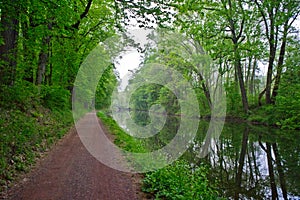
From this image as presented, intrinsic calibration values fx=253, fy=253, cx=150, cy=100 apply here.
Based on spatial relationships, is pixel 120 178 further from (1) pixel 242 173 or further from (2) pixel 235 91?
(2) pixel 235 91

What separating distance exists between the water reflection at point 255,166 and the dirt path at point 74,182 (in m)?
2.68

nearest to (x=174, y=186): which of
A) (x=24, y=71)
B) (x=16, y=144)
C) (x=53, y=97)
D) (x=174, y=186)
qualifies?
(x=174, y=186)

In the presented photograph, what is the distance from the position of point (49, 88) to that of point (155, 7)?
8.76m

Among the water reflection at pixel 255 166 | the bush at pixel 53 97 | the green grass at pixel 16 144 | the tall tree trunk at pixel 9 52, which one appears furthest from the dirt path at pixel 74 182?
the bush at pixel 53 97

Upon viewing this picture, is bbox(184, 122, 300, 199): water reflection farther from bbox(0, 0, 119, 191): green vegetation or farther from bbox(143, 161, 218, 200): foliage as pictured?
bbox(0, 0, 119, 191): green vegetation

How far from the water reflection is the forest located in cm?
10

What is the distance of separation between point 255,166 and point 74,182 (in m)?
6.27

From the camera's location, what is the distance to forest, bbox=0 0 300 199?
6547mm

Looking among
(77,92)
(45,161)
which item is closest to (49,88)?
(45,161)

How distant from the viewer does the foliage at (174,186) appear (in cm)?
480

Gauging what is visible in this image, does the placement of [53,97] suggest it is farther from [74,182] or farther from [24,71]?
[74,182]

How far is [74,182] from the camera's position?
5.41 meters

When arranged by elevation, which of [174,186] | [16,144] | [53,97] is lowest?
→ [174,186]

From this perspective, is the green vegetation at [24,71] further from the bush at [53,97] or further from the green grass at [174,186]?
the green grass at [174,186]
